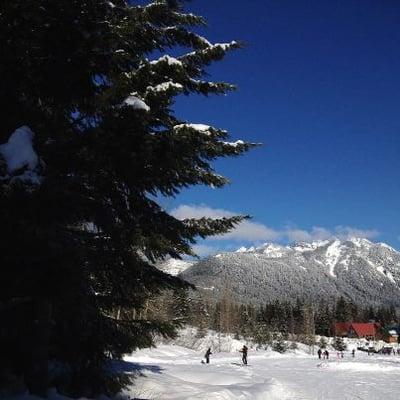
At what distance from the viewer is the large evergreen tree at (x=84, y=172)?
16.3ft

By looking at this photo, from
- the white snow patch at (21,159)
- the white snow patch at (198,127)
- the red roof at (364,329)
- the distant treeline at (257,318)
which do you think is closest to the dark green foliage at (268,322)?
the distant treeline at (257,318)

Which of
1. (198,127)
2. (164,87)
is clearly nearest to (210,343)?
(198,127)

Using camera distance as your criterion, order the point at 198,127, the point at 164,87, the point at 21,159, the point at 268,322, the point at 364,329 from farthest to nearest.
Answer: the point at 364,329 < the point at 268,322 < the point at 198,127 < the point at 164,87 < the point at 21,159

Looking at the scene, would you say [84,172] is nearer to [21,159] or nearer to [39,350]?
[21,159]

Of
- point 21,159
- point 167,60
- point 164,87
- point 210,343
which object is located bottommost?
point 210,343

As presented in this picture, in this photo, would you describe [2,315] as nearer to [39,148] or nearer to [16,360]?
[16,360]

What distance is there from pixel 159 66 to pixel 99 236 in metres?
2.52

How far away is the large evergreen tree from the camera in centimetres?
495

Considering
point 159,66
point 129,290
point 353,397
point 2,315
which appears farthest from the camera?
point 353,397

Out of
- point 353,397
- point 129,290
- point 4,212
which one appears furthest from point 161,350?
point 4,212

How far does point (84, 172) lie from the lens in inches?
244

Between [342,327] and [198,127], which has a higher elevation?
[198,127]

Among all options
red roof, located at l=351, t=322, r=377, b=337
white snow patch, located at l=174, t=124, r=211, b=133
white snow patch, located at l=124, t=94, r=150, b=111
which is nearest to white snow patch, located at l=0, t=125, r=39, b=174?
white snow patch, located at l=124, t=94, r=150, b=111

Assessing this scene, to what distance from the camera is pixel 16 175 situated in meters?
4.85
